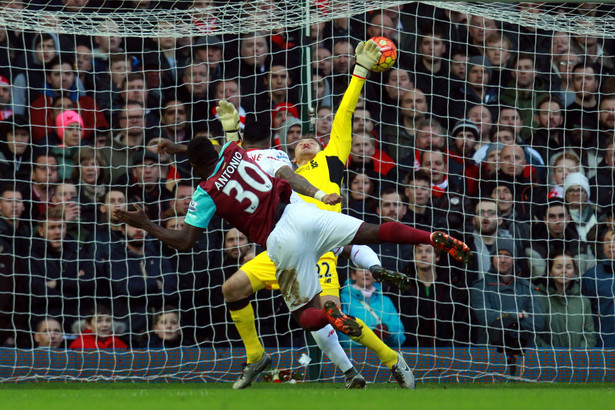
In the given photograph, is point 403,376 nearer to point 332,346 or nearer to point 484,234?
point 332,346

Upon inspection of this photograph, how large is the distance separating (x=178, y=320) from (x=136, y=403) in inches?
162

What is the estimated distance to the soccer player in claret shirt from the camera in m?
6.27

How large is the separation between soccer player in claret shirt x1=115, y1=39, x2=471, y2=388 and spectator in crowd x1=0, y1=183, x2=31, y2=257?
10.9ft

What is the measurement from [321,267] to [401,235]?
1510mm

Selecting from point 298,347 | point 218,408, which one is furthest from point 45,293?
point 218,408

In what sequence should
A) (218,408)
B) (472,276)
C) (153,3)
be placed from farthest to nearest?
(153,3), (472,276), (218,408)

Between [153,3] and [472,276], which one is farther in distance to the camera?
[153,3]

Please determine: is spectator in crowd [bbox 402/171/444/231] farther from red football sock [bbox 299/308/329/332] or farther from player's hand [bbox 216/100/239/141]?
red football sock [bbox 299/308/329/332]

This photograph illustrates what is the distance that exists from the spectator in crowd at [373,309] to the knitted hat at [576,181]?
2358mm

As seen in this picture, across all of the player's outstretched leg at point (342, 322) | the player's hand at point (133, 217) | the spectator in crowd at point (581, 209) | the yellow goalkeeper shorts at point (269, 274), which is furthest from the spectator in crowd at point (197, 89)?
the player's outstretched leg at point (342, 322)

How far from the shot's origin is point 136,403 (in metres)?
4.94

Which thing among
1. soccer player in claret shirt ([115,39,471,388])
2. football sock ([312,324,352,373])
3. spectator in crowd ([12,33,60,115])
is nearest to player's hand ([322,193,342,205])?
soccer player in claret shirt ([115,39,471,388])

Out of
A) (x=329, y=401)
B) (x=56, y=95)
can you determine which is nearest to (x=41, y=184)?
(x=56, y=95)

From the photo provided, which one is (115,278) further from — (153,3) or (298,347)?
(153,3)
